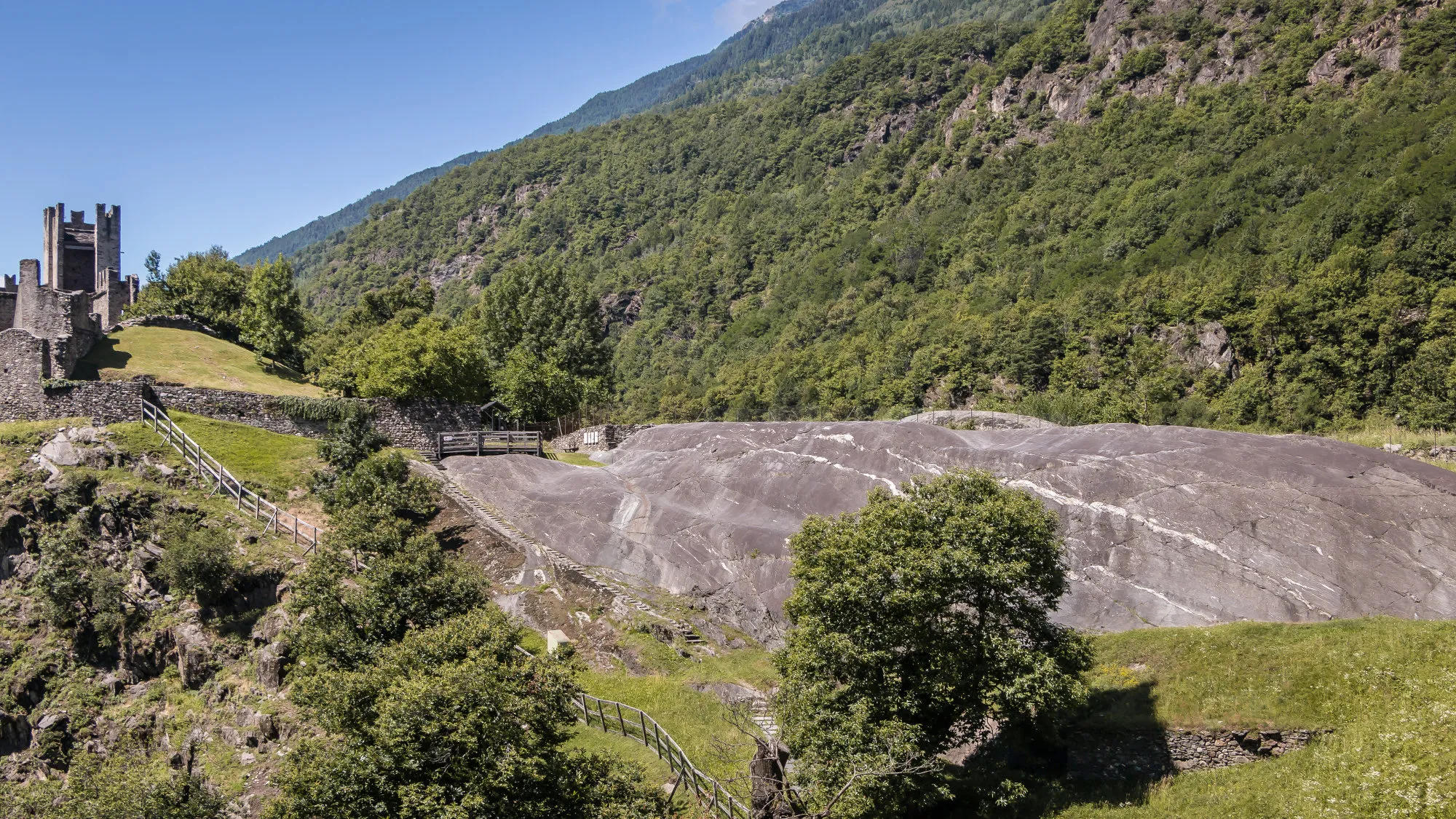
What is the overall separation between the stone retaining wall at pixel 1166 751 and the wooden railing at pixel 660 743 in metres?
8.90

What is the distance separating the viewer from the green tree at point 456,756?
70.7ft

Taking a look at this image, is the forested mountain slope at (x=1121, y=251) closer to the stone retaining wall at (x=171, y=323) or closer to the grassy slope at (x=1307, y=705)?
the grassy slope at (x=1307, y=705)

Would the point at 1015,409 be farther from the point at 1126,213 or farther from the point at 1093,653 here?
the point at 1093,653

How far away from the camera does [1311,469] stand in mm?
34188

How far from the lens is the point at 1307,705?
2539cm

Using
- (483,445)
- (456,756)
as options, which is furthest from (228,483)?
(456,756)

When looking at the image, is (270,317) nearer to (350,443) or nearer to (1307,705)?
(350,443)

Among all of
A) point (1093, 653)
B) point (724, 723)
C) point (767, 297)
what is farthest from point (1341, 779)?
point (767, 297)

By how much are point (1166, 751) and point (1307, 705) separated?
11.6 ft

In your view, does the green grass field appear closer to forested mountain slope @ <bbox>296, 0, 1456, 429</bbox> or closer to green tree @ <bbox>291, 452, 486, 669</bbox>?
green tree @ <bbox>291, 452, 486, 669</bbox>

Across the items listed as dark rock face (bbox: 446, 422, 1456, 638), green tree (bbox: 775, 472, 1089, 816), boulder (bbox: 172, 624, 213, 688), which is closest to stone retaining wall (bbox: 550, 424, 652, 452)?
dark rock face (bbox: 446, 422, 1456, 638)

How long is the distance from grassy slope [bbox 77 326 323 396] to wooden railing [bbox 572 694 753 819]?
33.9 metres

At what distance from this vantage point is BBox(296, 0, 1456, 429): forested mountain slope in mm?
83875

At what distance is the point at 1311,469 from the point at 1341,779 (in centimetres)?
1503
